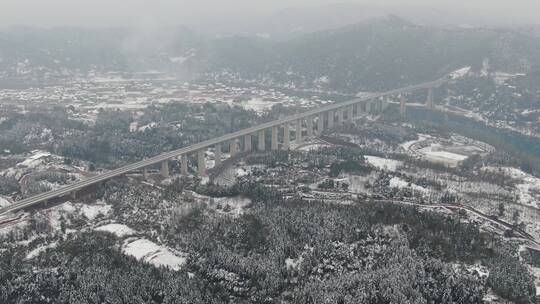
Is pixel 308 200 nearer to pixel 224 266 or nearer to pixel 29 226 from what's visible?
pixel 224 266

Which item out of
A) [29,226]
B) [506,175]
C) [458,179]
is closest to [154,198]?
[29,226]

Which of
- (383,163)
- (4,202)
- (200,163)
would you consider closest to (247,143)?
(200,163)

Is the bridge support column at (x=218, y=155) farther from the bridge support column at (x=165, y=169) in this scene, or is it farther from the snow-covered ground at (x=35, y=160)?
the snow-covered ground at (x=35, y=160)

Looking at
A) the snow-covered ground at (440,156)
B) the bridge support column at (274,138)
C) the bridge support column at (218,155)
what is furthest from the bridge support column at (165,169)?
the snow-covered ground at (440,156)

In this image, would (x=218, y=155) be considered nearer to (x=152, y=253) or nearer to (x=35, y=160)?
(x=35, y=160)

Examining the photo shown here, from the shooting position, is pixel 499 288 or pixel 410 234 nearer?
pixel 499 288
